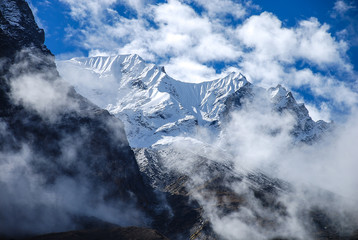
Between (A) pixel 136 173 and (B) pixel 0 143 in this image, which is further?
(A) pixel 136 173

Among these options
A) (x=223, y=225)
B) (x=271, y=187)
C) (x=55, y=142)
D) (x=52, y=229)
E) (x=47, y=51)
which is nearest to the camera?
(x=52, y=229)

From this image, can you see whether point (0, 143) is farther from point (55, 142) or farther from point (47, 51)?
point (47, 51)

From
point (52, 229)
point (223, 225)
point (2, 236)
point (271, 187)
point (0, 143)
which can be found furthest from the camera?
point (271, 187)

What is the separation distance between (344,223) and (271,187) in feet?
132

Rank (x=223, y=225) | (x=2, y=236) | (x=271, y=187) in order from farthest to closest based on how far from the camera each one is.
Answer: (x=271, y=187), (x=223, y=225), (x=2, y=236)

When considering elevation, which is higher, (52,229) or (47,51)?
(47,51)

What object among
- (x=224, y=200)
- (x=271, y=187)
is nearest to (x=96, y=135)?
(x=224, y=200)

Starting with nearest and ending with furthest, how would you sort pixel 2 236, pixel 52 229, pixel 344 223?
pixel 2 236
pixel 52 229
pixel 344 223

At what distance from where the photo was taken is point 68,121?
373ft

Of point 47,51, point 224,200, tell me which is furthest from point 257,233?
point 47,51

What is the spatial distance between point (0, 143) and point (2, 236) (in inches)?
1314

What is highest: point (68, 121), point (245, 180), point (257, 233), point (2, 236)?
point (245, 180)

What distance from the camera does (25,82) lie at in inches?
4284

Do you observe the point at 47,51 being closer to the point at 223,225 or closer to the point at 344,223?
the point at 223,225
